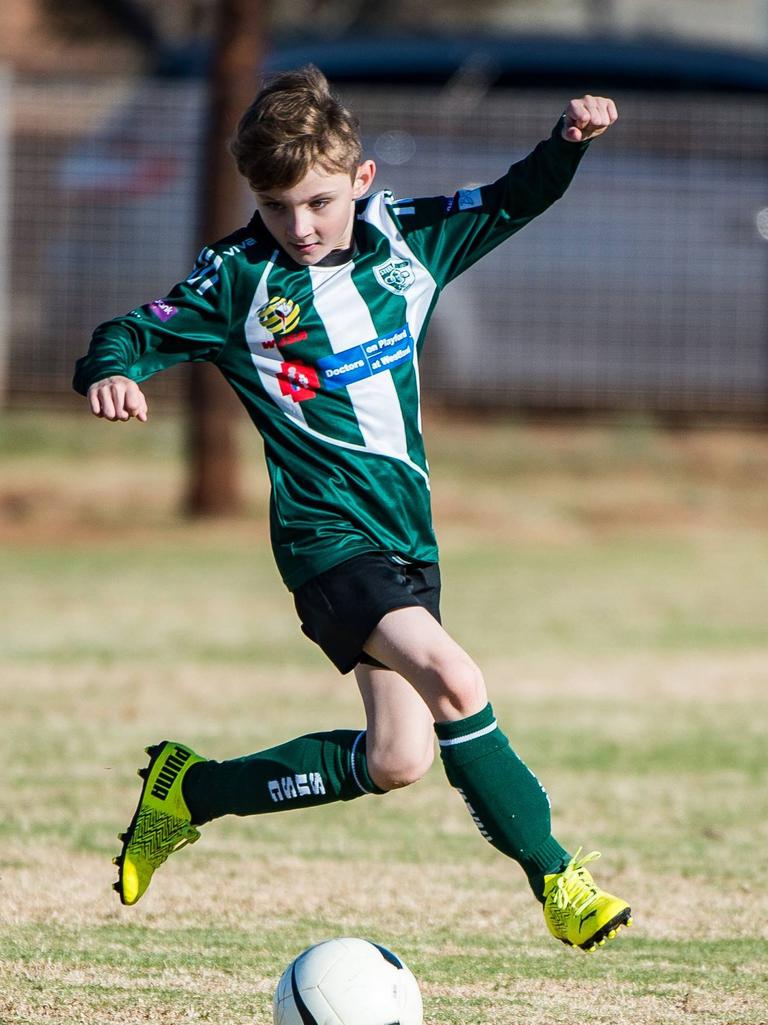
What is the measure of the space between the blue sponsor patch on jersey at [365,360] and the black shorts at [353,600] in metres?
0.43

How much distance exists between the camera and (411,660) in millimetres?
3793

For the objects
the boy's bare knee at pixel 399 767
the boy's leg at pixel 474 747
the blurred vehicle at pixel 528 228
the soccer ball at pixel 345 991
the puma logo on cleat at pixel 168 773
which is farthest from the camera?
the blurred vehicle at pixel 528 228

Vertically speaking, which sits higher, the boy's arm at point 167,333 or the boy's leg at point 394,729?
the boy's arm at point 167,333

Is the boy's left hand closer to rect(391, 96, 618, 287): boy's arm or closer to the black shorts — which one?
rect(391, 96, 618, 287): boy's arm

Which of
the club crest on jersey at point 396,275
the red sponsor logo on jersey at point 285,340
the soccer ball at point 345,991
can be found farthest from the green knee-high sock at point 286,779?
the club crest on jersey at point 396,275

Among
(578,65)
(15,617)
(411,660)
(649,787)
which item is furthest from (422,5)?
(411,660)

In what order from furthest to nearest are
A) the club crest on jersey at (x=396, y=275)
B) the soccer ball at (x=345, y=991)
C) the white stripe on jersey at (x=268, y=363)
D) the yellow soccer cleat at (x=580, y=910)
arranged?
the club crest on jersey at (x=396, y=275) < the white stripe on jersey at (x=268, y=363) < the yellow soccer cleat at (x=580, y=910) < the soccer ball at (x=345, y=991)

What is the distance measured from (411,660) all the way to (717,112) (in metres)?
11.1

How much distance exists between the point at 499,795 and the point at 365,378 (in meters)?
1.01

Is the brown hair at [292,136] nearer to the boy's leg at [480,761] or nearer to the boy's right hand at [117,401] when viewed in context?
the boy's right hand at [117,401]

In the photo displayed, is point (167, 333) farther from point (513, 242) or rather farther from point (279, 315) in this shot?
point (513, 242)

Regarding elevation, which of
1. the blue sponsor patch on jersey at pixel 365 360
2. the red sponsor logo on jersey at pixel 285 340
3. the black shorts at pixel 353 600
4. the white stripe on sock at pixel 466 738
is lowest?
the white stripe on sock at pixel 466 738

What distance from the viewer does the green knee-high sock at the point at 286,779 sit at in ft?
13.5

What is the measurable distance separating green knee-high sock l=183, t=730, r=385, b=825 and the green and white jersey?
1.39ft
